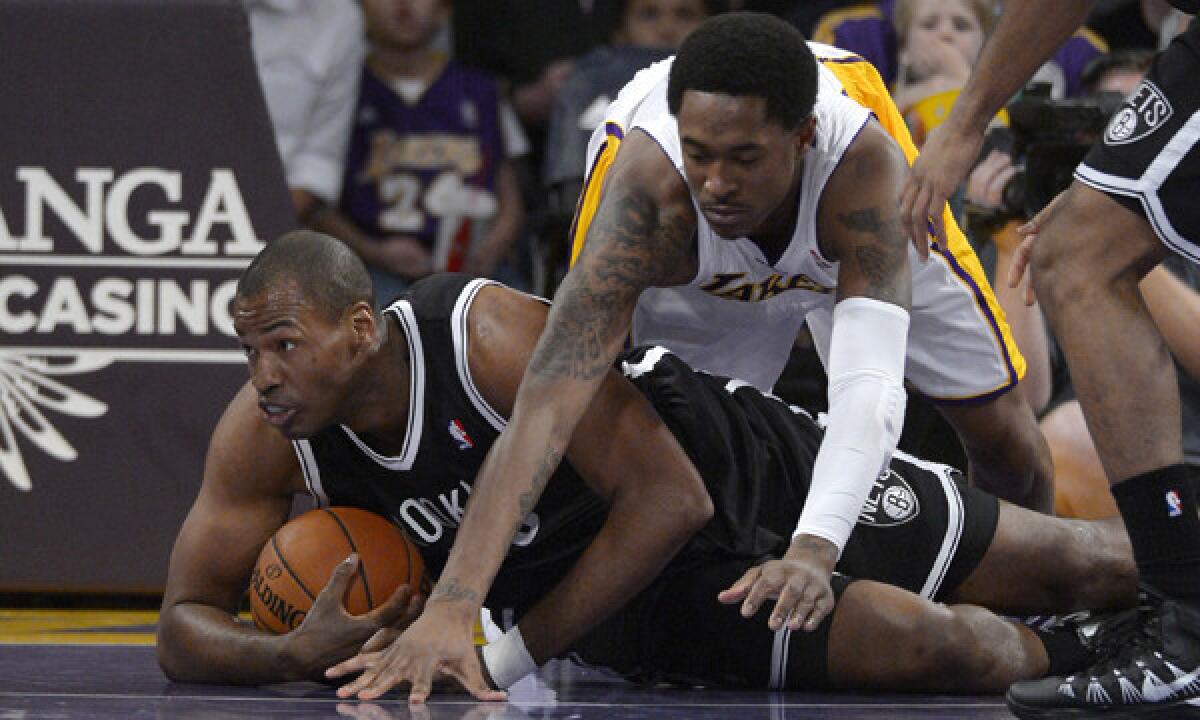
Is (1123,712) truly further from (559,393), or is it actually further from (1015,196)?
(1015,196)

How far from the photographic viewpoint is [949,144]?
122 inches

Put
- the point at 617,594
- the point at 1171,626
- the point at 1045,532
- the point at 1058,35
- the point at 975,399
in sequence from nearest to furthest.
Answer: the point at 1171,626
the point at 1058,35
the point at 617,594
the point at 1045,532
the point at 975,399

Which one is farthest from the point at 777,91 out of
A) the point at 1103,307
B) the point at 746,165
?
the point at 1103,307

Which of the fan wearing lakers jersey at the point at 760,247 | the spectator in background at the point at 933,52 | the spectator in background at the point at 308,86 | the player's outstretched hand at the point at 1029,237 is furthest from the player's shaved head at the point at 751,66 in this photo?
the spectator in background at the point at 308,86

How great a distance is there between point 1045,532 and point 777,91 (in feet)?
3.60

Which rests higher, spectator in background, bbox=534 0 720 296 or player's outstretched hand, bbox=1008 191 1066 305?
player's outstretched hand, bbox=1008 191 1066 305

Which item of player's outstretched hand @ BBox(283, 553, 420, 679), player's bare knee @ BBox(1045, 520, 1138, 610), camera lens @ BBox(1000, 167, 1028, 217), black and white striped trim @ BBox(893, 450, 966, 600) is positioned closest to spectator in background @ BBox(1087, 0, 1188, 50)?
camera lens @ BBox(1000, 167, 1028, 217)

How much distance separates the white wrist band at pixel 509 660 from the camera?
3262 mm

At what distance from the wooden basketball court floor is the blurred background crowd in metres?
1.82

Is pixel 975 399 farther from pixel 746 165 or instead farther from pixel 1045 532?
pixel 746 165

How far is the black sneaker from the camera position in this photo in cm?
280

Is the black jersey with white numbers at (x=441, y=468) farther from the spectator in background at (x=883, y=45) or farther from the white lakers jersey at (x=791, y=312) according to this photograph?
the spectator in background at (x=883, y=45)

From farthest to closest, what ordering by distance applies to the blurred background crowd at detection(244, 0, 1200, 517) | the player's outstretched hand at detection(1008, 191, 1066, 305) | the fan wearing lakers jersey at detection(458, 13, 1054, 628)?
the blurred background crowd at detection(244, 0, 1200, 517)
the fan wearing lakers jersey at detection(458, 13, 1054, 628)
the player's outstretched hand at detection(1008, 191, 1066, 305)

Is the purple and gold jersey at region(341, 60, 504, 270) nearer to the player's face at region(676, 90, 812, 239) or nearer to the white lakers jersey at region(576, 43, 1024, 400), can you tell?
the white lakers jersey at region(576, 43, 1024, 400)
